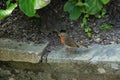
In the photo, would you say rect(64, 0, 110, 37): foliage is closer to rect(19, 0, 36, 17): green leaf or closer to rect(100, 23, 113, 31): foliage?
rect(100, 23, 113, 31): foliage

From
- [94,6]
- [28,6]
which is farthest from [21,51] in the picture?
[94,6]

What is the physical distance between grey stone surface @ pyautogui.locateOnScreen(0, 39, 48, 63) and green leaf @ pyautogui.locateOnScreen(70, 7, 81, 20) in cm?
31

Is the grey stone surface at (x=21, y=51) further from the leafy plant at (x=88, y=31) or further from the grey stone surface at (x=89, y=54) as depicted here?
the leafy plant at (x=88, y=31)

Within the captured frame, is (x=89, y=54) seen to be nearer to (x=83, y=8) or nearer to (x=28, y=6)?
(x=83, y=8)

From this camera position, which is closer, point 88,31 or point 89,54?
point 89,54

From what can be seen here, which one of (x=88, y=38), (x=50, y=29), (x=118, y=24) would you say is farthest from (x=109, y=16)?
(x=50, y=29)

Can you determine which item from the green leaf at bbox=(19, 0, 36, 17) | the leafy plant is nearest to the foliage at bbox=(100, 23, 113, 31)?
the leafy plant

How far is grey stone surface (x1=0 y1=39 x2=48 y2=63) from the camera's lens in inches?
99.0

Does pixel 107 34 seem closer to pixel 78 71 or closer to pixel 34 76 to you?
pixel 78 71

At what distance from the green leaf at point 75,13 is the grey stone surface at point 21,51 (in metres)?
0.31

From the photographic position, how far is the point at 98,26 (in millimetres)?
2680

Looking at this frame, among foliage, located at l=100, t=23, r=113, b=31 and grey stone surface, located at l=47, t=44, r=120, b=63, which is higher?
foliage, located at l=100, t=23, r=113, b=31

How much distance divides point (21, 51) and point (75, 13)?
0.53m

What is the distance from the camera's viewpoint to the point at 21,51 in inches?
99.7
